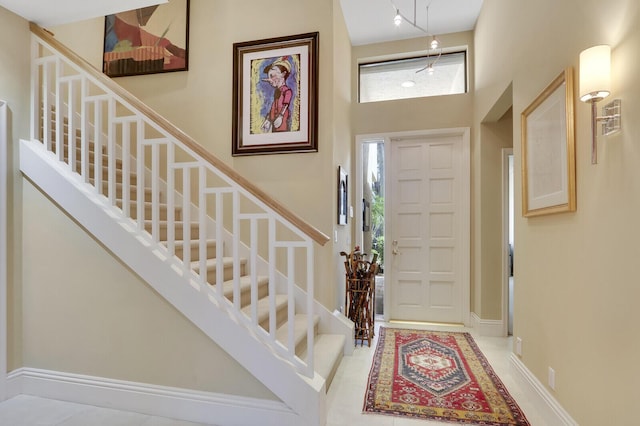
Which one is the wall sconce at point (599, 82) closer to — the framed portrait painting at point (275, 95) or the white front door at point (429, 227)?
the framed portrait painting at point (275, 95)

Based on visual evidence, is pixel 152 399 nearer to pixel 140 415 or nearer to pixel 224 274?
pixel 140 415

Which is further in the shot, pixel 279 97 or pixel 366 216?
pixel 366 216

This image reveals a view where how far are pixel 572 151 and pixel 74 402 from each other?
3405 mm

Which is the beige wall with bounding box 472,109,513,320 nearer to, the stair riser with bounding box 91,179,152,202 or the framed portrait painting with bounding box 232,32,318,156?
the framed portrait painting with bounding box 232,32,318,156

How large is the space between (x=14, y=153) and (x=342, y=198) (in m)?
2.65

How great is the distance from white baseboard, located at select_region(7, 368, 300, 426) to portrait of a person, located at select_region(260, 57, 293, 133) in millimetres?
2287

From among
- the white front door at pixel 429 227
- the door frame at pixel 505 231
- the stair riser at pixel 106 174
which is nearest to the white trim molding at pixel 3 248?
the stair riser at pixel 106 174

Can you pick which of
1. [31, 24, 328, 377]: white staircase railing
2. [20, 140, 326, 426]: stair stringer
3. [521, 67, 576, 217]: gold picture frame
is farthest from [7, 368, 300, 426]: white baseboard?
[521, 67, 576, 217]: gold picture frame

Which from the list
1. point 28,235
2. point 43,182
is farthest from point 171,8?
point 28,235

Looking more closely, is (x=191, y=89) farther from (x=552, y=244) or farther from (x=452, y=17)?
(x=552, y=244)

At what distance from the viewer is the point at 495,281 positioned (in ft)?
12.1

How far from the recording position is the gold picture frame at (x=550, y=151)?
1.81m

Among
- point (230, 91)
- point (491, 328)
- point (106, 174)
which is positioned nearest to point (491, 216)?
point (491, 328)

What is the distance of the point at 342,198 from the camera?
3.51 metres
